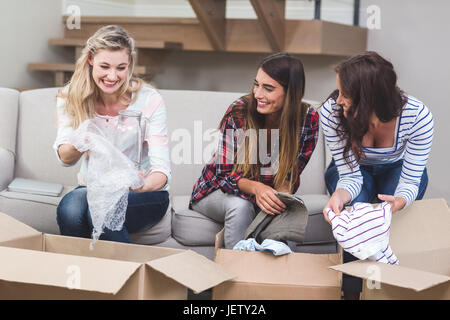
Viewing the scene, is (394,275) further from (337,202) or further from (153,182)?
(153,182)

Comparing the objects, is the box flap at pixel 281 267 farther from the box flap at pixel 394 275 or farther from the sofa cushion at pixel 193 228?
the sofa cushion at pixel 193 228

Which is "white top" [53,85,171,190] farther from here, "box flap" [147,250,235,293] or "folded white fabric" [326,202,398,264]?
"folded white fabric" [326,202,398,264]

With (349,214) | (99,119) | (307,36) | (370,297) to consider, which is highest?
(307,36)

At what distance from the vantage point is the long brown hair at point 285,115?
1809 millimetres

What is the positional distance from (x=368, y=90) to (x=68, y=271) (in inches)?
34.9

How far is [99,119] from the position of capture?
1795mm

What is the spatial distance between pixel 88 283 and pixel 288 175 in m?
0.83

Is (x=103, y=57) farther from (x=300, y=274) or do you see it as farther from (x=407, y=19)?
(x=407, y=19)

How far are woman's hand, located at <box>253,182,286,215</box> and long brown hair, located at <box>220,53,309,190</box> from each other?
0.35 feet

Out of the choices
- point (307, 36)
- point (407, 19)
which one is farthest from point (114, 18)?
point (407, 19)

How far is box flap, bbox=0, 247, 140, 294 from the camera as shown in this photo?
127cm

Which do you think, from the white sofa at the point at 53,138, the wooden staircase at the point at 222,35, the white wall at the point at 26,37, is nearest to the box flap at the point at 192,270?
the white sofa at the point at 53,138

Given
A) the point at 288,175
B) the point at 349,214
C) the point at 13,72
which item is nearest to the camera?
the point at 349,214

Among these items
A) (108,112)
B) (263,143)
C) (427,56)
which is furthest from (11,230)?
(427,56)
